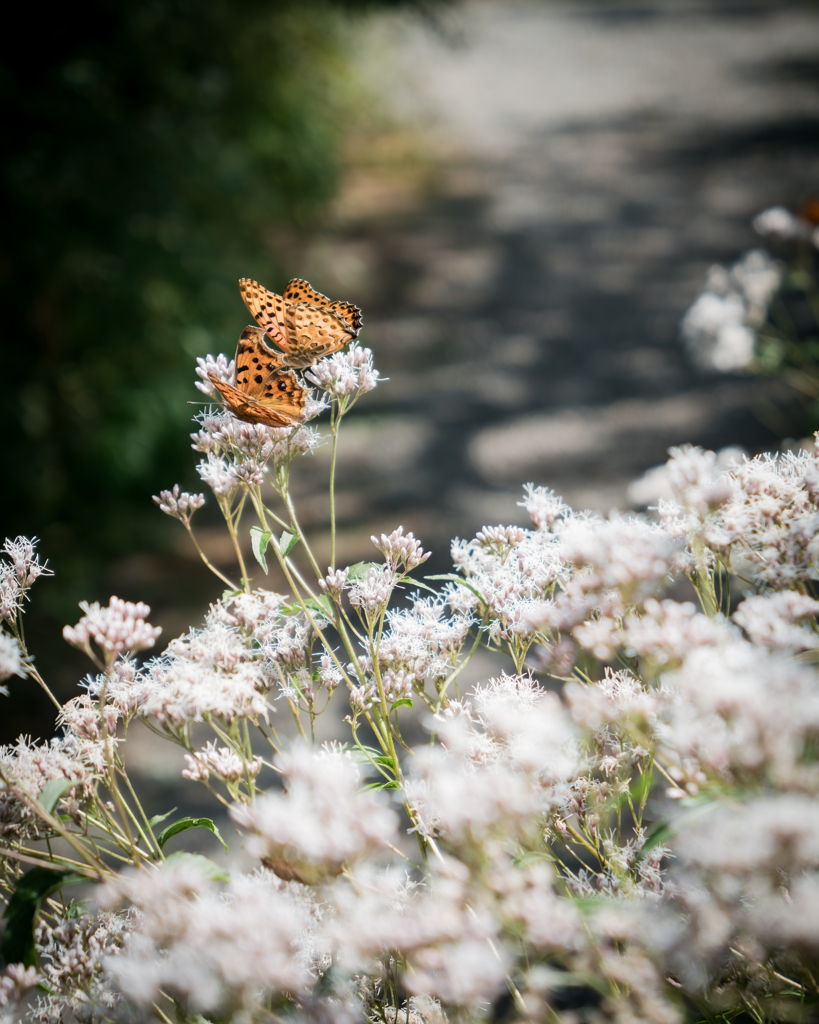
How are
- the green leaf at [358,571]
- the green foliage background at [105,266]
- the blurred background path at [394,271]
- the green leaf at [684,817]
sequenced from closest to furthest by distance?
the green leaf at [684,817] < the green leaf at [358,571] < the green foliage background at [105,266] < the blurred background path at [394,271]

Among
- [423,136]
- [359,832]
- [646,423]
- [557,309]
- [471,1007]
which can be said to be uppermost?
[423,136]

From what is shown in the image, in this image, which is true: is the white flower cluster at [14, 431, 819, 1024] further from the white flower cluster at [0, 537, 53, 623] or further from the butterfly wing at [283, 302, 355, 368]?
the butterfly wing at [283, 302, 355, 368]

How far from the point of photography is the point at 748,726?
511 millimetres

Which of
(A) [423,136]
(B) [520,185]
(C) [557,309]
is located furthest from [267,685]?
(A) [423,136]

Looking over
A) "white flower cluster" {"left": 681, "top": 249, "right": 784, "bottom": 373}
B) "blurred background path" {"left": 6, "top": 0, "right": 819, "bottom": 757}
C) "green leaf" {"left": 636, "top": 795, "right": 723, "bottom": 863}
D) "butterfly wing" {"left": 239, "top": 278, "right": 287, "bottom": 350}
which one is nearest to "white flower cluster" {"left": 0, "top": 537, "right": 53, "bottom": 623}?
"butterfly wing" {"left": 239, "top": 278, "right": 287, "bottom": 350}

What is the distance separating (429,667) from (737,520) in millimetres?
361

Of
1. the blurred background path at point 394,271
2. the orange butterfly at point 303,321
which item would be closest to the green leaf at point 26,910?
the orange butterfly at point 303,321

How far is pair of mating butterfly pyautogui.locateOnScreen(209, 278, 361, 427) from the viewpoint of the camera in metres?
0.91

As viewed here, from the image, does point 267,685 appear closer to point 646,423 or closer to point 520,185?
point 646,423

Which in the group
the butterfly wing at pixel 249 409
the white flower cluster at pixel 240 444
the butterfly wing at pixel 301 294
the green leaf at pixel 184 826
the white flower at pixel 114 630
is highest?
the butterfly wing at pixel 301 294

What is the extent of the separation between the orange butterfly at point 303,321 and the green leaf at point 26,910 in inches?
28.6

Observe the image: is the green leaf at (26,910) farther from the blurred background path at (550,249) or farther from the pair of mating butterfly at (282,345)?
the blurred background path at (550,249)

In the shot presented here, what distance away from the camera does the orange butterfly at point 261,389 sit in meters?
0.90

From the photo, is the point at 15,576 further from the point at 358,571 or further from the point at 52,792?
the point at 358,571
